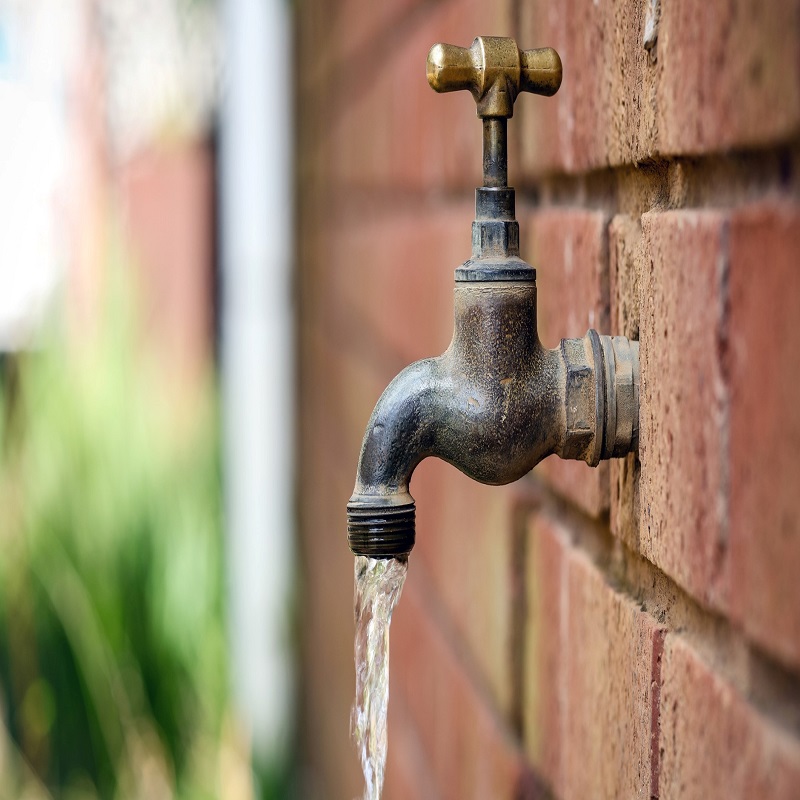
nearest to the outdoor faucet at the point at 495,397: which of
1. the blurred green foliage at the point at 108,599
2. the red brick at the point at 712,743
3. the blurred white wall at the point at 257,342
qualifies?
the red brick at the point at 712,743

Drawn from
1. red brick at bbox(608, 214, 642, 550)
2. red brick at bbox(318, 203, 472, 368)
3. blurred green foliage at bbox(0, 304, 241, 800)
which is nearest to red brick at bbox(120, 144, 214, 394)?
blurred green foliage at bbox(0, 304, 241, 800)

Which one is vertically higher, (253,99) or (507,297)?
(253,99)

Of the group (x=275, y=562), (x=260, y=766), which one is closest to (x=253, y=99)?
→ (x=275, y=562)

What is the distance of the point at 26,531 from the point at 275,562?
2.07ft

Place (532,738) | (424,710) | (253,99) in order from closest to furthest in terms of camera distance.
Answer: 1. (532,738)
2. (424,710)
3. (253,99)

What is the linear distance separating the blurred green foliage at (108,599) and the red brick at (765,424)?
1.91 metres

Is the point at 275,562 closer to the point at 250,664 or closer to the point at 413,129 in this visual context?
the point at 250,664

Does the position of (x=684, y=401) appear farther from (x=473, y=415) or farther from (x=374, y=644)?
(x=374, y=644)

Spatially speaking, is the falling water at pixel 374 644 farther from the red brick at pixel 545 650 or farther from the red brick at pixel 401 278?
the red brick at pixel 401 278

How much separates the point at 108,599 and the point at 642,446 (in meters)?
1.84

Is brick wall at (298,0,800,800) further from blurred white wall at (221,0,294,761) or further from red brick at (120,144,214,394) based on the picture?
red brick at (120,144,214,394)

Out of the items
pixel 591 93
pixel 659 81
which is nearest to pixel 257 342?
pixel 591 93

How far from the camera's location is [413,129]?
1.18 metres

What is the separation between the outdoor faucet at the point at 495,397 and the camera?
0.52m
